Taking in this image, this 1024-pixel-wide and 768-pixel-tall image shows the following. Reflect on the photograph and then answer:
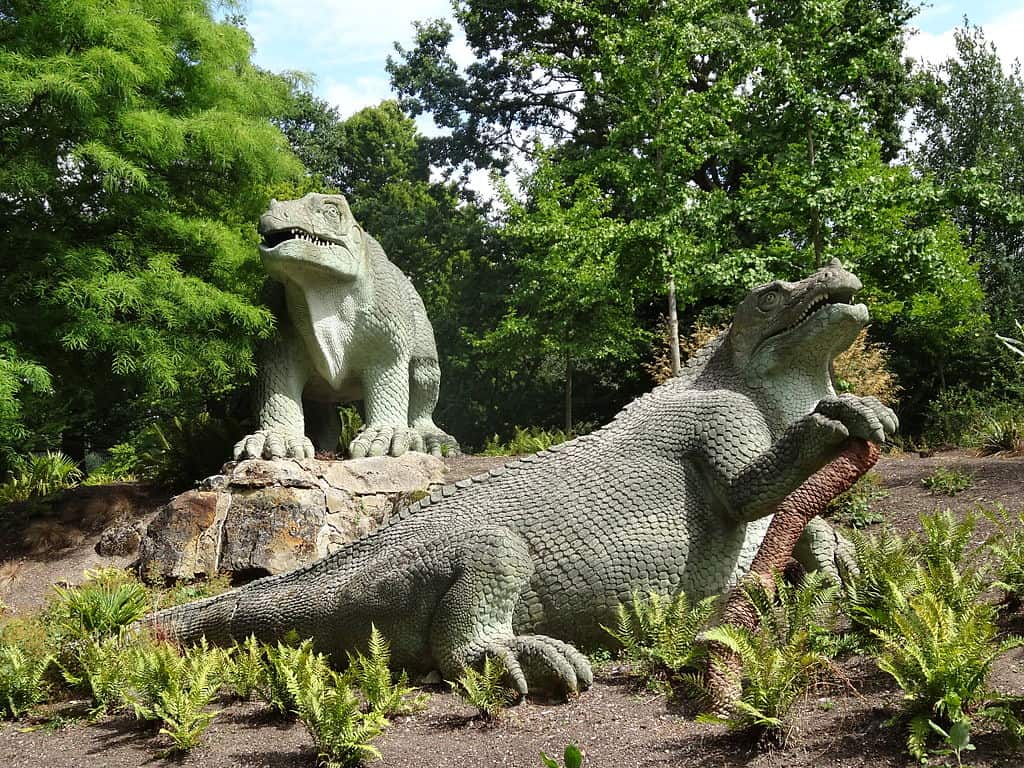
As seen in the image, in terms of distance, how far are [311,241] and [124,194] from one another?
1.87 meters

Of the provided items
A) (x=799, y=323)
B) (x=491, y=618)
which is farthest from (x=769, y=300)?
(x=491, y=618)

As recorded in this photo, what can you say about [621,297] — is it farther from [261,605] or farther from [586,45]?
[261,605]

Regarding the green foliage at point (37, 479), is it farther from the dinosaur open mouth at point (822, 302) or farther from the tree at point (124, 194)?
the dinosaur open mouth at point (822, 302)

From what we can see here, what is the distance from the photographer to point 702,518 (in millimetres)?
4848

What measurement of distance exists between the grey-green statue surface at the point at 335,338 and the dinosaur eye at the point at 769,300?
4556 millimetres

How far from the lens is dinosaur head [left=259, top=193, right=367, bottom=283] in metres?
8.12

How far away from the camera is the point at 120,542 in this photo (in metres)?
8.50

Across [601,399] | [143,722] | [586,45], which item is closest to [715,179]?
[586,45]

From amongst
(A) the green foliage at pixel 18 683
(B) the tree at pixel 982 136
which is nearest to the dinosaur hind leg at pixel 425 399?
(A) the green foliage at pixel 18 683

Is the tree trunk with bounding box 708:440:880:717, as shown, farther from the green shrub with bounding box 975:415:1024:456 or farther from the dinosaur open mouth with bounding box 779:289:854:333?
the green shrub with bounding box 975:415:1024:456

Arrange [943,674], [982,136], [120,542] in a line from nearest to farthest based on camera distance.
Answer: [943,674], [120,542], [982,136]

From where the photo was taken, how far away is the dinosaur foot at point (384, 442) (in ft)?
28.9

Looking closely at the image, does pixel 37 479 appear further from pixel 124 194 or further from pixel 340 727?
pixel 340 727

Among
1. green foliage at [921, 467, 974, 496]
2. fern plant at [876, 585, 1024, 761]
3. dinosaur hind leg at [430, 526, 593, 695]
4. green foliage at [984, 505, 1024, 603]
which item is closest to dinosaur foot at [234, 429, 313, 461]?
dinosaur hind leg at [430, 526, 593, 695]
